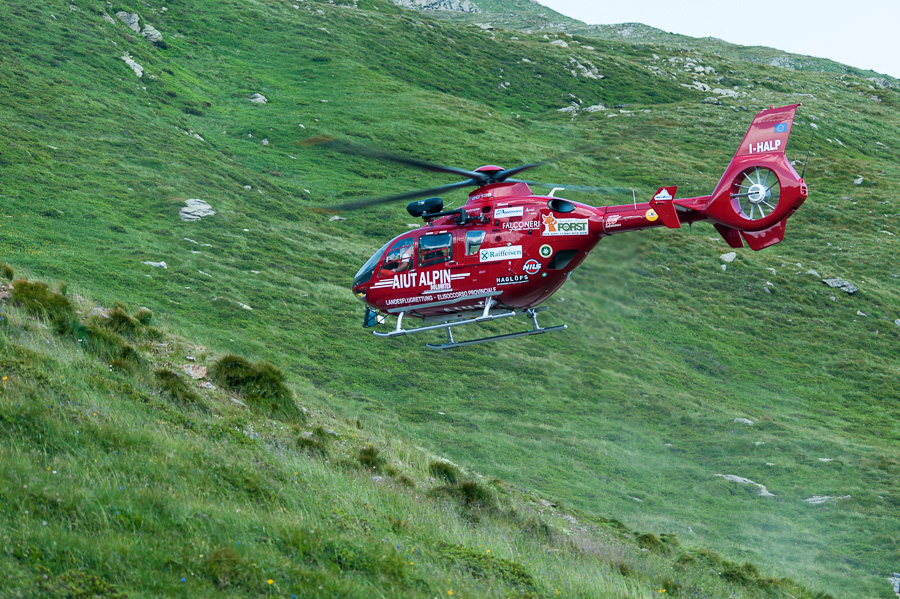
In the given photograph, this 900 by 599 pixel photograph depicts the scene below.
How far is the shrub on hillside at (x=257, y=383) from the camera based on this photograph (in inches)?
788

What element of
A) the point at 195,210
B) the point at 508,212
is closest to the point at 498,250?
the point at 508,212

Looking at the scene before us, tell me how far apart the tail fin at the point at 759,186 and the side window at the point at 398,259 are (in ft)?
28.3

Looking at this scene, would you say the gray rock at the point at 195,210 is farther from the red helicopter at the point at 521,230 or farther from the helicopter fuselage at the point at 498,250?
the helicopter fuselage at the point at 498,250

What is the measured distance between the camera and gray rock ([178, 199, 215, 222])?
155 ft

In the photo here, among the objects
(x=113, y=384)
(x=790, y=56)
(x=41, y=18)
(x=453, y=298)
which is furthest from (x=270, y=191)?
(x=790, y=56)

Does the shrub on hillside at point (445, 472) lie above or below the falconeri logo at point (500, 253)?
below

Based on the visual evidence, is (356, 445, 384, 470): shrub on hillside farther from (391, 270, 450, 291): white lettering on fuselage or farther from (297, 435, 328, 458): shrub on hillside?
(391, 270, 450, 291): white lettering on fuselage

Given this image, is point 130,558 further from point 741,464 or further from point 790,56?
point 790,56

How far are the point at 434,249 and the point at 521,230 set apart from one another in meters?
2.71

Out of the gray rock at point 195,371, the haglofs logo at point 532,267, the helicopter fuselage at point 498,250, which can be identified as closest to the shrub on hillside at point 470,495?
the helicopter fuselage at point 498,250

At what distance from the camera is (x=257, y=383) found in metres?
20.5

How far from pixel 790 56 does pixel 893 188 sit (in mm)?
135213

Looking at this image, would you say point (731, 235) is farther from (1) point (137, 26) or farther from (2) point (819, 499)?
(1) point (137, 26)

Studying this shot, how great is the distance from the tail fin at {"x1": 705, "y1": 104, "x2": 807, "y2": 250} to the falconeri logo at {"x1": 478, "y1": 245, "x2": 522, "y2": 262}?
17.2 ft
